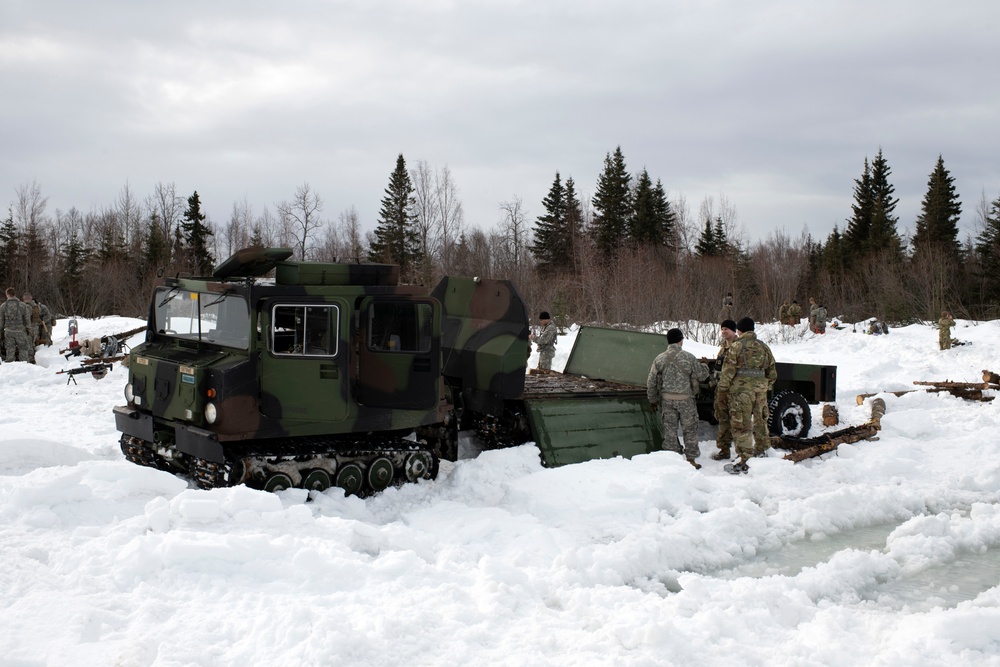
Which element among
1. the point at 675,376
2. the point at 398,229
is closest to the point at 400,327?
the point at 675,376

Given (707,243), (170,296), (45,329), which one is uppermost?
(707,243)

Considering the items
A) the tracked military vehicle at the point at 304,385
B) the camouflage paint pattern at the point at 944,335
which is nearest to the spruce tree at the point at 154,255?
the camouflage paint pattern at the point at 944,335

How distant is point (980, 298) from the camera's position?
146 ft

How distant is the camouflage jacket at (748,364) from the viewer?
10062 mm

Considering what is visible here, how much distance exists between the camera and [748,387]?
10031 mm

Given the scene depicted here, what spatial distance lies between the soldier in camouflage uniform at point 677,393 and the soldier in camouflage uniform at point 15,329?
561 inches

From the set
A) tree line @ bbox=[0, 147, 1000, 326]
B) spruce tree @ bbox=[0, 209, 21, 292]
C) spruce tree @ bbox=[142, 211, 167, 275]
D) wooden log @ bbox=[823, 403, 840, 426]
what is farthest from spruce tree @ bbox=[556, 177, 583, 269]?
wooden log @ bbox=[823, 403, 840, 426]

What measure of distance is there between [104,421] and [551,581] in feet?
28.7

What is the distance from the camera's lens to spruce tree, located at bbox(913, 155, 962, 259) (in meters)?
52.4

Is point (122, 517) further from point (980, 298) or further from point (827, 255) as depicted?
point (827, 255)

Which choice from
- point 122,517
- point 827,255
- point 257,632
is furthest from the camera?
point 827,255

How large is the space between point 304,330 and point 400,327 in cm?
100

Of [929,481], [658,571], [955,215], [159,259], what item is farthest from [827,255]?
[658,571]

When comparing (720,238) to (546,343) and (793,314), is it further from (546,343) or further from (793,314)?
(546,343)
